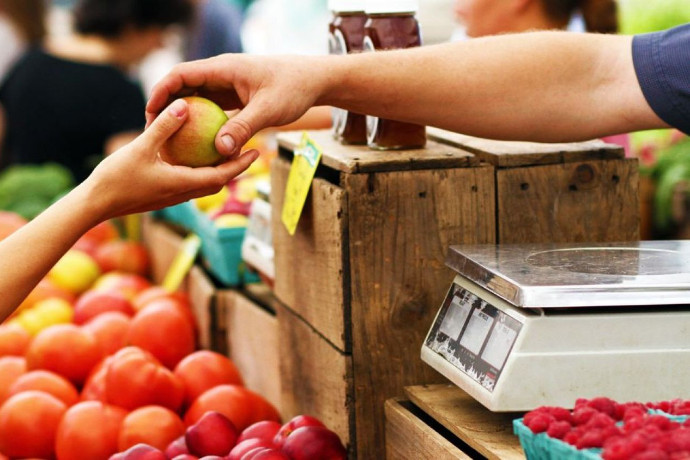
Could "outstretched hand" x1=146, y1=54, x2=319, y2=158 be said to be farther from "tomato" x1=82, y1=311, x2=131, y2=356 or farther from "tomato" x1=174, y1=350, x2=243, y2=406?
"tomato" x1=82, y1=311, x2=131, y2=356

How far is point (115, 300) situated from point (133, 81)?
1.79 meters

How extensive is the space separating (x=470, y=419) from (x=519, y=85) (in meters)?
0.58

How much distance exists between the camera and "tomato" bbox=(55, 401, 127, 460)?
1914mm

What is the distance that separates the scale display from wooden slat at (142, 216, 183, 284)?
1843 mm

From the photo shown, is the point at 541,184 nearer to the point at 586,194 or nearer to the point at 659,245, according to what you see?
the point at 586,194

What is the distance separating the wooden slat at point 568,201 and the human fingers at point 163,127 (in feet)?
1.81

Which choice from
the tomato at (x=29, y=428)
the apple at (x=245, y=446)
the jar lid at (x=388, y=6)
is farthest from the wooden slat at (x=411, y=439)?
the tomato at (x=29, y=428)

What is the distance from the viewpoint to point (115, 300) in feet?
9.19

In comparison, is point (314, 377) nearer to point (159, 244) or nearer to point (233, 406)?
point (233, 406)

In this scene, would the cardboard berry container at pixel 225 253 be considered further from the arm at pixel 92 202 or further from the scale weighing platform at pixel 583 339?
the scale weighing platform at pixel 583 339

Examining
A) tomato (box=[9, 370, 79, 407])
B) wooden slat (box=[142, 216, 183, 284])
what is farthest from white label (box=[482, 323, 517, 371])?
wooden slat (box=[142, 216, 183, 284])

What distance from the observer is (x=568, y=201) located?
1.66 meters

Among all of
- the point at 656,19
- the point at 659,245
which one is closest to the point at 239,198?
the point at 659,245

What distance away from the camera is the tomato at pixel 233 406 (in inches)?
78.8
